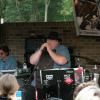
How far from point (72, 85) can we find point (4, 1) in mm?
4805

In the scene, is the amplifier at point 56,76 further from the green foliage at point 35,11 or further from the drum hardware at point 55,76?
the green foliage at point 35,11

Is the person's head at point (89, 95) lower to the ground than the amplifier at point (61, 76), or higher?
higher

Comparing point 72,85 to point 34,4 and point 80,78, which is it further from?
point 34,4

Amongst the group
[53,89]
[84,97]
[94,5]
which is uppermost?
[94,5]

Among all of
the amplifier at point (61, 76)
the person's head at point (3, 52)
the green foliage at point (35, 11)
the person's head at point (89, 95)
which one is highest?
the green foliage at point (35, 11)

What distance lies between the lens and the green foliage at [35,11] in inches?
426

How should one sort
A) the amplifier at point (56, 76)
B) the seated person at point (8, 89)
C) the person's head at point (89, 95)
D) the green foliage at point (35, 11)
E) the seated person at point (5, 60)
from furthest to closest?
the green foliage at point (35, 11)
the seated person at point (5, 60)
the amplifier at point (56, 76)
the seated person at point (8, 89)
the person's head at point (89, 95)

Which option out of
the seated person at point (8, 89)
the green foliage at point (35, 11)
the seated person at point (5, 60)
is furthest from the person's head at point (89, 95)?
the green foliage at point (35, 11)

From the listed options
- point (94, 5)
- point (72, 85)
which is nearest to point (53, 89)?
point (72, 85)

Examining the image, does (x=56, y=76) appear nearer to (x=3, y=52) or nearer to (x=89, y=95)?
(x=3, y=52)

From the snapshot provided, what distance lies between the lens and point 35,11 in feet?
38.0

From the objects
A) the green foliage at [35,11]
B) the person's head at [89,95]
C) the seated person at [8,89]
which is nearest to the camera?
the person's head at [89,95]

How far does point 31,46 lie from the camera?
26.8ft

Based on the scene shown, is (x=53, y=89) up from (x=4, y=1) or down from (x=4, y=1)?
down
